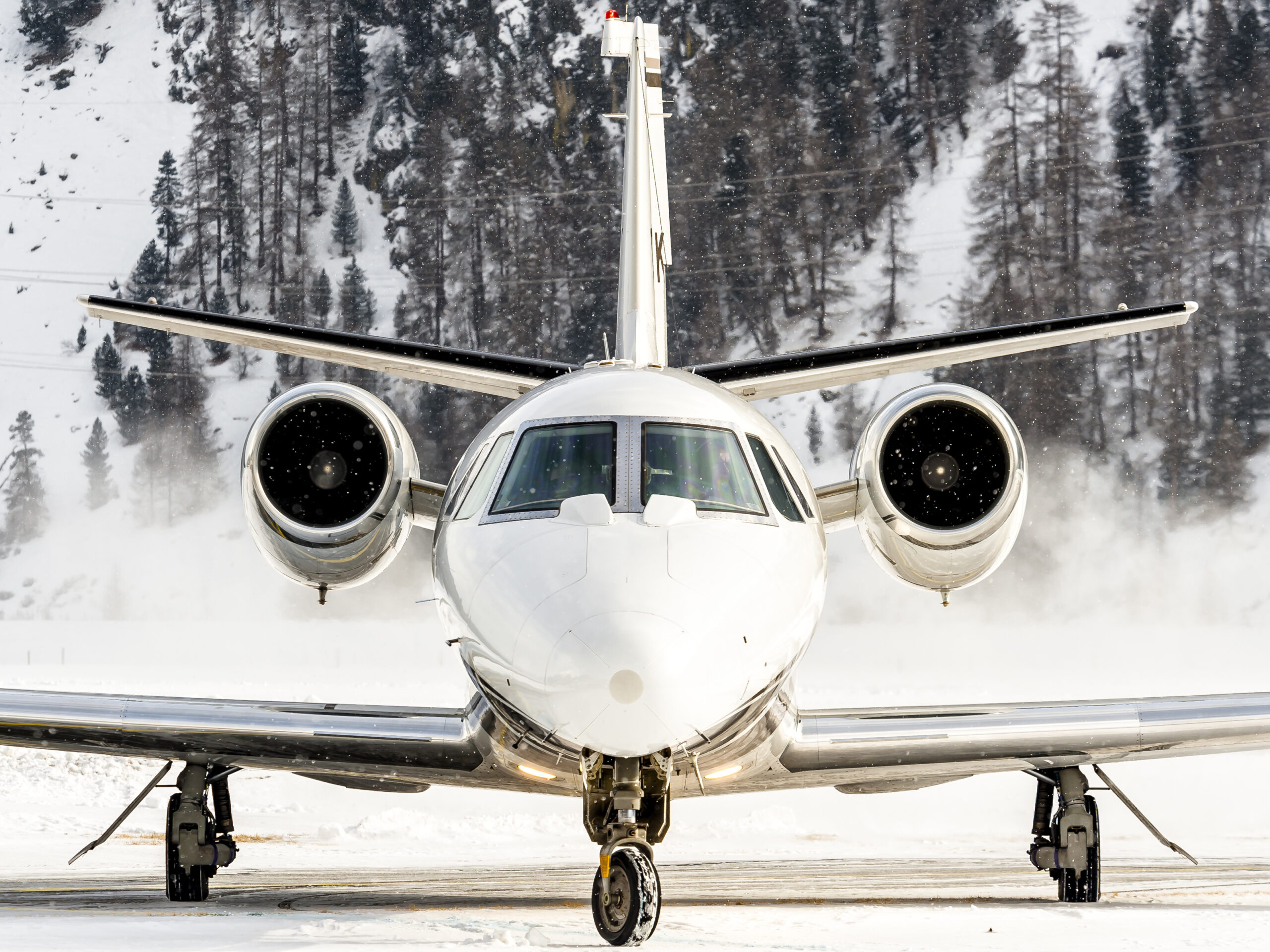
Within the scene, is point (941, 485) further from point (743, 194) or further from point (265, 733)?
point (743, 194)

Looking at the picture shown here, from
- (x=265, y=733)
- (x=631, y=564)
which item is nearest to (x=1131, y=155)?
(x=265, y=733)

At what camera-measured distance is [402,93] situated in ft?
259

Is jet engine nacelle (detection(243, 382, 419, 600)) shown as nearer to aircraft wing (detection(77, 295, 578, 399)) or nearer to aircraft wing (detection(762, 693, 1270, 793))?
aircraft wing (detection(77, 295, 578, 399))

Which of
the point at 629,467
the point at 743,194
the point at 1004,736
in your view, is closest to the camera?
the point at 629,467

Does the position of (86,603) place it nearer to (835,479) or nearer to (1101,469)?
(835,479)

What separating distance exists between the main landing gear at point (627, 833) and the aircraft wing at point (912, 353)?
4109 mm

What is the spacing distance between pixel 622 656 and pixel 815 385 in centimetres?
532

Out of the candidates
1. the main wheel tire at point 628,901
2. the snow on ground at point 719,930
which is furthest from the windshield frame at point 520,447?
the snow on ground at point 719,930

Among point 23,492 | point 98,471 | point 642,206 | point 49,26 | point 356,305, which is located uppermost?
point 49,26

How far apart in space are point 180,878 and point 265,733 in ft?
5.25

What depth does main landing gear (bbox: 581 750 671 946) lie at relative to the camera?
18.4ft

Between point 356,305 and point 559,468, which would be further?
point 356,305

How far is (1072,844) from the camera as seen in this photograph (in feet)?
29.9

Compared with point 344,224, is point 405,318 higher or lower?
lower
